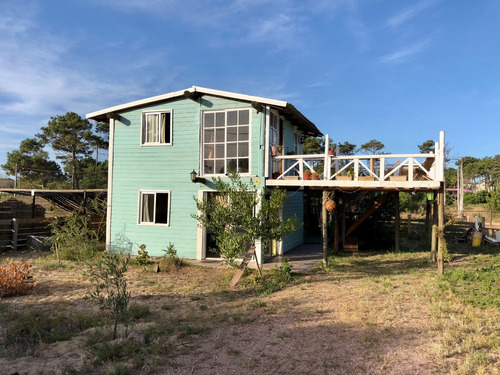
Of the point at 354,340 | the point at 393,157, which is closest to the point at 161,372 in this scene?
the point at 354,340

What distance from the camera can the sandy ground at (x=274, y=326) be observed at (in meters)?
4.29

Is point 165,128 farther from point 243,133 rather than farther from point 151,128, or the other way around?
point 243,133


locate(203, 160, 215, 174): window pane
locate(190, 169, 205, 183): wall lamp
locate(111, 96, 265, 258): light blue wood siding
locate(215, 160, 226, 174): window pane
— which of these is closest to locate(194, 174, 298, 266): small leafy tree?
locate(111, 96, 265, 258): light blue wood siding

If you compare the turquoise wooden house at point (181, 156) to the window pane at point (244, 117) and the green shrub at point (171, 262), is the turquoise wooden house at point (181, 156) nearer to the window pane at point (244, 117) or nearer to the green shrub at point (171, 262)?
the window pane at point (244, 117)

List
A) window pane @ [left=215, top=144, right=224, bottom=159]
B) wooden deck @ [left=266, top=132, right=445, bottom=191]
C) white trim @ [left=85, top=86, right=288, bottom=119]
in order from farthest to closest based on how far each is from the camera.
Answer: window pane @ [left=215, top=144, right=224, bottom=159]
white trim @ [left=85, top=86, right=288, bottom=119]
wooden deck @ [left=266, top=132, right=445, bottom=191]

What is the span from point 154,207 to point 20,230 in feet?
20.3

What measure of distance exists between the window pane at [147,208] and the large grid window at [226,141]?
233 centimetres

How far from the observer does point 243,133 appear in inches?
457

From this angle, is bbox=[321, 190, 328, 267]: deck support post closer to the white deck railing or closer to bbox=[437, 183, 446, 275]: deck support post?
the white deck railing

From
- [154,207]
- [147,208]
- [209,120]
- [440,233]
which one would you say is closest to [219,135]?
[209,120]

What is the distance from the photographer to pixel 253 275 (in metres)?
9.45

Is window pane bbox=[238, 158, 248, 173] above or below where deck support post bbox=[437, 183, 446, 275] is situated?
above

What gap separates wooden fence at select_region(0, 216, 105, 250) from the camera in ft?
44.1

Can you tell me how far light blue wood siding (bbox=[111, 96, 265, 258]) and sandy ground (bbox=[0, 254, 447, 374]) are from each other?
3086 millimetres
